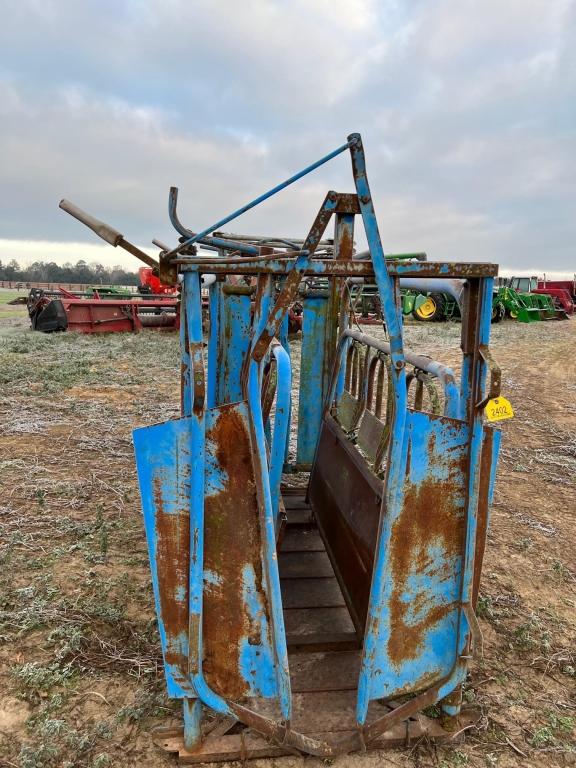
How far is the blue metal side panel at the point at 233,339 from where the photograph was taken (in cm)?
329

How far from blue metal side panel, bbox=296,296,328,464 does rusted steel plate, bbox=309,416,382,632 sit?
37cm

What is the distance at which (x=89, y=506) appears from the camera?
4.18 metres

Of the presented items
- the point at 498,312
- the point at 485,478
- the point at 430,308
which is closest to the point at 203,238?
the point at 485,478

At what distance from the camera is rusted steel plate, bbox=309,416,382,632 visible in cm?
246

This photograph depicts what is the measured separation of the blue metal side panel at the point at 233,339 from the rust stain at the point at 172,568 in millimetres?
1524

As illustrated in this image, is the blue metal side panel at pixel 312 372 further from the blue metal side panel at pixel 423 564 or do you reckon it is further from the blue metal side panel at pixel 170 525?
the blue metal side panel at pixel 170 525

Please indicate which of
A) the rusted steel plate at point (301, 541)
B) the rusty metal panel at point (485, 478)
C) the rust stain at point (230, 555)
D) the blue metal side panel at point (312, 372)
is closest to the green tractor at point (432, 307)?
the blue metal side panel at point (312, 372)

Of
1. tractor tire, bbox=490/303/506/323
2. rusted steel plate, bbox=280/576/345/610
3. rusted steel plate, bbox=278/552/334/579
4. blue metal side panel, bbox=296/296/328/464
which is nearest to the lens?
rusted steel plate, bbox=280/576/345/610

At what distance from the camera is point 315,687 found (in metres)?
2.26

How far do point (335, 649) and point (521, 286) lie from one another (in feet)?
89.7

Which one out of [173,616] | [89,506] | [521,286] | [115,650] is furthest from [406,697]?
[521,286]

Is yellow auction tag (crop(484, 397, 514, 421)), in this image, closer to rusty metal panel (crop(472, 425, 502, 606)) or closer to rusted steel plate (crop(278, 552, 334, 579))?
rusty metal panel (crop(472, 425, 502, 606))

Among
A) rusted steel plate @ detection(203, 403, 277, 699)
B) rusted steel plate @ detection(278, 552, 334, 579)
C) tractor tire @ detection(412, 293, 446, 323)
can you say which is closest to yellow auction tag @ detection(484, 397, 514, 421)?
rusted steel plate @ detection(203, 403, 277, 699)

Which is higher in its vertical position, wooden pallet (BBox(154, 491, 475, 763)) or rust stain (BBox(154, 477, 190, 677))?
rust stain (BBox(154, 477, 190, 677))
